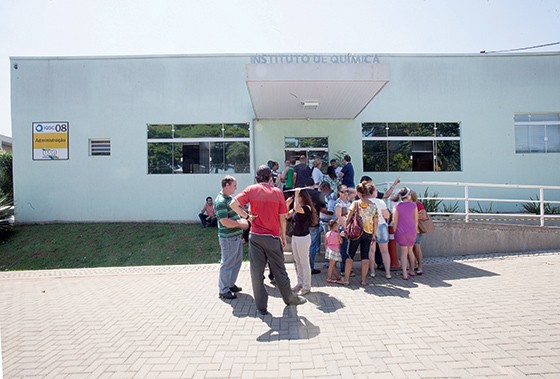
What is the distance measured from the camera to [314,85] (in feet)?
28.2

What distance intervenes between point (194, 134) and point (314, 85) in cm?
603

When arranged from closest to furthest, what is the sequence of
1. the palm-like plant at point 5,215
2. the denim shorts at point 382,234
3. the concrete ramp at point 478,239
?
the denim shorts at point 382,234, the concrete ramp at point 478,239, the palm-like plant at point 5,215

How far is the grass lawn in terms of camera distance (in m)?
9.25

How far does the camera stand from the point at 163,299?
17.5 ft

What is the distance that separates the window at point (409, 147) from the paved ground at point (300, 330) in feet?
22.9

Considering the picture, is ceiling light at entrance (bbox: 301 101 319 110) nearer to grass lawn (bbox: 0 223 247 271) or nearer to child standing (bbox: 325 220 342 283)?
grass lawn (bbox: 0 223 247 271)

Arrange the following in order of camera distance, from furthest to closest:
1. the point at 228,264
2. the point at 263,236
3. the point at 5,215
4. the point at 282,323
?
the point at 5,215 → the point at 228,264 → the point at 263,236 → the point at 282,323

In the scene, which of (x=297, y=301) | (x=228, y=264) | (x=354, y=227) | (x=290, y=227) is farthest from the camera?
(x=290, y=227)

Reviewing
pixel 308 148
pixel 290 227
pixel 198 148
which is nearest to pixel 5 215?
pixel 198 148

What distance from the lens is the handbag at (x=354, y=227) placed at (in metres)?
5.57

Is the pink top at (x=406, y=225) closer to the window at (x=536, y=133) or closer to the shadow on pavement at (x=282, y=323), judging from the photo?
the shadow on pavement at (x=282, y=323)

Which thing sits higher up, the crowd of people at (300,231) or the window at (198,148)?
the window at (198,148)

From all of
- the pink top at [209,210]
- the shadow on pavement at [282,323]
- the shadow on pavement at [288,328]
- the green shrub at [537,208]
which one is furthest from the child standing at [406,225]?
the green shrub at [537,208]

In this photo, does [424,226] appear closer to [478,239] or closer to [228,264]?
[478,239]
